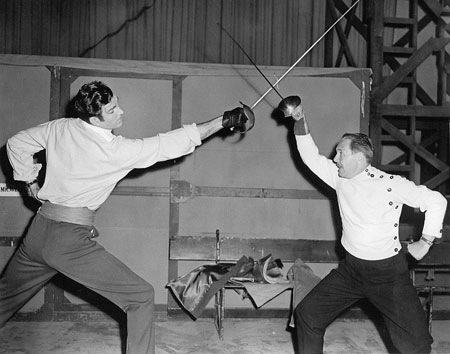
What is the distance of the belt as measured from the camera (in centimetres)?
305

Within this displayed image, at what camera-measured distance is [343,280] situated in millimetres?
3381

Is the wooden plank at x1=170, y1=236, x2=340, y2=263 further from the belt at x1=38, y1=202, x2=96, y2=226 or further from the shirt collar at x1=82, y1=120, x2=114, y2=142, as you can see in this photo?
the shirt collar at x1=82, y1=120, x2=114, y2=142

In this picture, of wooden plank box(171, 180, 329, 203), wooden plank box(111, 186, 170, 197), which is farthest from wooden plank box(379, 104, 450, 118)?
wooden plank box(111, 186, 170, 197)

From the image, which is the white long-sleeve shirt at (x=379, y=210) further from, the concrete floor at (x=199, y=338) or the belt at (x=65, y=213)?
the belt at (x=65, y=213)

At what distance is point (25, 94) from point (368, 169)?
3.25 meters

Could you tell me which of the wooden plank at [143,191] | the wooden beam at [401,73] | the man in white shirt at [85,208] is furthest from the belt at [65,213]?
the wooden beam at [401,73]

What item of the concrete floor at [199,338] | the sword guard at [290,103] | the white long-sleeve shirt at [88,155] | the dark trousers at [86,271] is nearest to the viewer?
the dark trousers at [86,271]

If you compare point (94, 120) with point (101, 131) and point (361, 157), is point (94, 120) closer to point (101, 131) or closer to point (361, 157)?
point (101, 131)

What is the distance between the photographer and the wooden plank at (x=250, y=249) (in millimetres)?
4762

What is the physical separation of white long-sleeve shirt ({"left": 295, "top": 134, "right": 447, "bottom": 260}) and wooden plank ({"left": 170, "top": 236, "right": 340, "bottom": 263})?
1.37 meters

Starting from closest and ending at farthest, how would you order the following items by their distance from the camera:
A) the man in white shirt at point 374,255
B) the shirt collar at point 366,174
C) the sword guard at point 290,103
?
the man in white shirt at point 374,255
the shirt collar at point 366,174
the sword guard at point 290,103

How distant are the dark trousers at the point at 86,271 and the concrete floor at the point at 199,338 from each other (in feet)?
3.59

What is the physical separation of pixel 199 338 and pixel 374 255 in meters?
1.83

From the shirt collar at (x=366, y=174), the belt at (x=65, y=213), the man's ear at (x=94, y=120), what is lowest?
the belt at (x=65, y=213)
